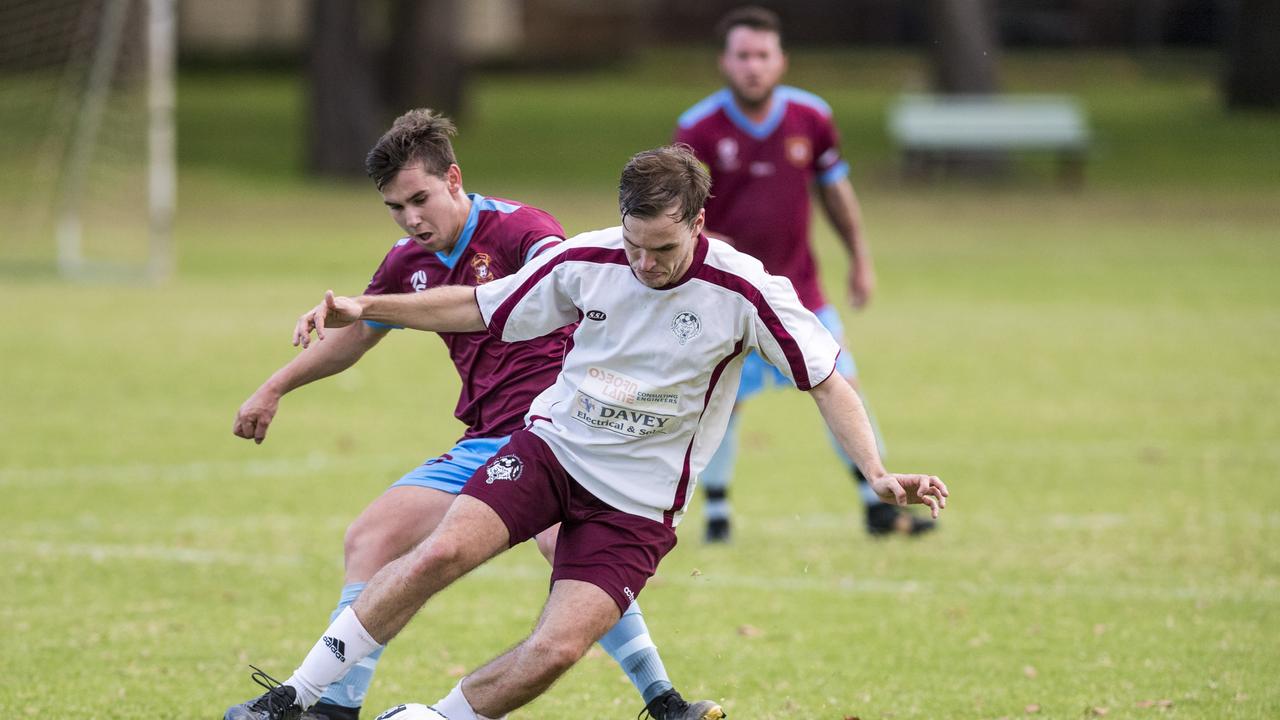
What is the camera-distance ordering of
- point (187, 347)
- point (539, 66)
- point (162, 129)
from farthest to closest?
1. point (539, 66)
2. point (162, 129)
3. point (187, 347)

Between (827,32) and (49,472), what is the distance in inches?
1884

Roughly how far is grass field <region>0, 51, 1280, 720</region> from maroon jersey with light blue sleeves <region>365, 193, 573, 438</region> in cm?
111

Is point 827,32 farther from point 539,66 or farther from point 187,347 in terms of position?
point 187,347

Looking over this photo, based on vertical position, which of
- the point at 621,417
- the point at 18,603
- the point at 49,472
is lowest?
the point at 49,472

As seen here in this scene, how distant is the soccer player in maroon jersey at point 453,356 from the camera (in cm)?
552

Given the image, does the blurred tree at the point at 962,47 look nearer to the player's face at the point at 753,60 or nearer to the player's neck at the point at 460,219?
the player's face at the point at 753,60

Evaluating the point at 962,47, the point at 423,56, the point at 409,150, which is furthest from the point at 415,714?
the point at 423,56

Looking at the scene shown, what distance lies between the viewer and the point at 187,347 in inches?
597

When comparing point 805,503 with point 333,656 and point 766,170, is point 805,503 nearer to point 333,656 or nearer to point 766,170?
point 766,170

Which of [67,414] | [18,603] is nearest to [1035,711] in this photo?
[18,603]

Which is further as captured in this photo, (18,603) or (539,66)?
(539,66)

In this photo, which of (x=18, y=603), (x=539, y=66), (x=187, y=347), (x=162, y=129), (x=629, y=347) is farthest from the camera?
(x=539, y=66)

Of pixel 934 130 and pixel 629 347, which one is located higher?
pixel 629 347

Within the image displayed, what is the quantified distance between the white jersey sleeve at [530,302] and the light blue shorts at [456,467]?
47cm
